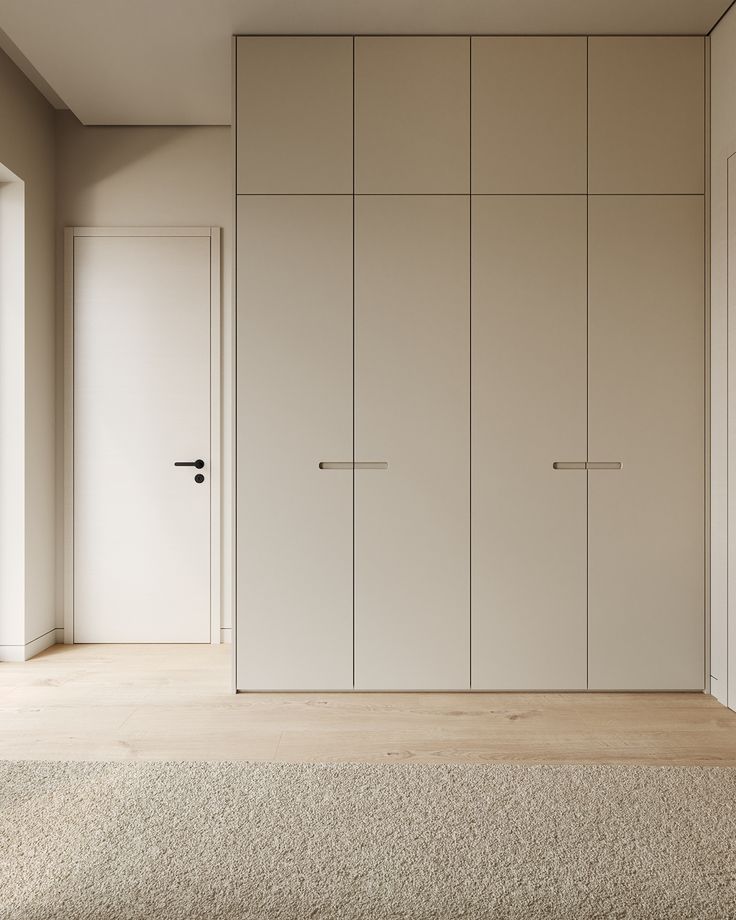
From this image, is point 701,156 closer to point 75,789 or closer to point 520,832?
point 520,832

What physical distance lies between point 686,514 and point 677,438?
0.33 m

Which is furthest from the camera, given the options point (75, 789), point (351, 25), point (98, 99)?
point (98, 99)

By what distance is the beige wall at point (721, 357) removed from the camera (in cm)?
294

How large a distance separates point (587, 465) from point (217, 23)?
2.41 m

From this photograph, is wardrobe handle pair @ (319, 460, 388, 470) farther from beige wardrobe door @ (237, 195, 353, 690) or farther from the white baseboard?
the white baseboard

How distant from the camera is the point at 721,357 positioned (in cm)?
301

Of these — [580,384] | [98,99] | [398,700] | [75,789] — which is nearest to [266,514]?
[398,700]

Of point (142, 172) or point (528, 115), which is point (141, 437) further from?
point (528, 115)

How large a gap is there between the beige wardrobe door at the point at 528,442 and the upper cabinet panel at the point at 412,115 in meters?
0.26

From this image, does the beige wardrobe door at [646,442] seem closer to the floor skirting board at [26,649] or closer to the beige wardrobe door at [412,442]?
the beige wardrobe door at [412,442]

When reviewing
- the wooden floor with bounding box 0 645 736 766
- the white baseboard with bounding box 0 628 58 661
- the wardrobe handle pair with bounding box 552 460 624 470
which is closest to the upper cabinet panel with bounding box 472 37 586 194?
the wardrobe handle pair with bounding box 552 460 624 470

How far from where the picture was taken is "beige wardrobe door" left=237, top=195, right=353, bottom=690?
3088 millimetres

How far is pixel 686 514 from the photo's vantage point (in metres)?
3.11

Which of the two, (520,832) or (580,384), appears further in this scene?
(580,384)
